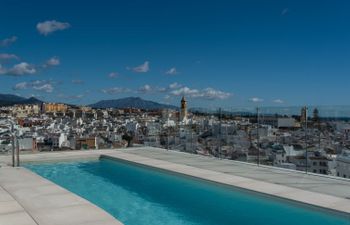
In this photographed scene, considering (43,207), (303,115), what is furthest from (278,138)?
(43,207)

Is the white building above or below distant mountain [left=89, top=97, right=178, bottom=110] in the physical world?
below

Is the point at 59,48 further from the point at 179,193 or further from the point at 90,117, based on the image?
the point at 179,193

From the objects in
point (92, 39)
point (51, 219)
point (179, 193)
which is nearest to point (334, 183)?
point (179, 193)

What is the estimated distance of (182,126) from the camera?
12.6 meters

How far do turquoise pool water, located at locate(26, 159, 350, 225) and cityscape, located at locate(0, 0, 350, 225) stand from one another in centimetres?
3

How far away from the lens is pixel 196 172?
8.36m

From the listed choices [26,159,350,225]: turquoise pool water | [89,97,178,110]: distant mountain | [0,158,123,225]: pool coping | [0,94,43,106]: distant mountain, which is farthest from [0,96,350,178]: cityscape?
[0,94,43,106]: distant mountain

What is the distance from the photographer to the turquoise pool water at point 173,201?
5.60m

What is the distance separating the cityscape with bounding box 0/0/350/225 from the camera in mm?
6078

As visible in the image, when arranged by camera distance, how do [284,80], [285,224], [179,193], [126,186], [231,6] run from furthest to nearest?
[284,80] < [231,6] < [126,186] < [179,193] < [285,224]

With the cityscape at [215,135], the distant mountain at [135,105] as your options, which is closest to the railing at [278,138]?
the cityscape at [215,135]

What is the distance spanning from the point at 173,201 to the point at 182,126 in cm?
581

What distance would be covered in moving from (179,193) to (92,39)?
58.2 ft

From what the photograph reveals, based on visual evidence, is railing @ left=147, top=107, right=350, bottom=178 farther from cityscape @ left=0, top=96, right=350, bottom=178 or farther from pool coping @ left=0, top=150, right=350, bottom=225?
pool coping @ left=0, top=150, right=350, bottom=225
